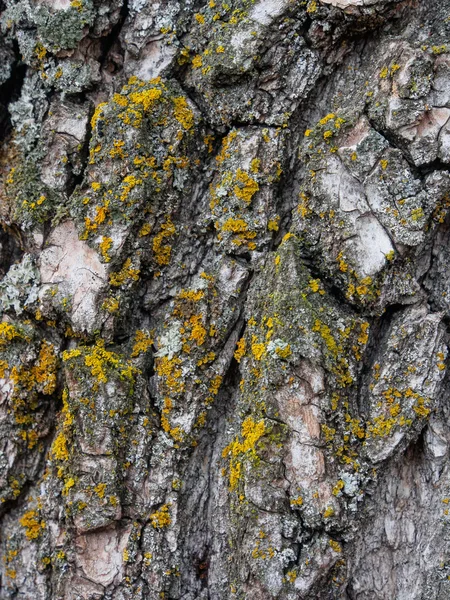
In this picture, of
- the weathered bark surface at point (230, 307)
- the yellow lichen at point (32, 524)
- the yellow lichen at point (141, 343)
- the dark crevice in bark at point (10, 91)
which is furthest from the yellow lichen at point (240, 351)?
the dark crevice in bark at point (10, 91)

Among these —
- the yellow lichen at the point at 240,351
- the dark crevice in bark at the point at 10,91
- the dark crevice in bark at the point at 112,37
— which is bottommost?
the yellow lichen at the point at 240,351

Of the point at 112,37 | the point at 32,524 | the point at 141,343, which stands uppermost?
the point at 112,37

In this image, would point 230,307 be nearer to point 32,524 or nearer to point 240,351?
point 240,351

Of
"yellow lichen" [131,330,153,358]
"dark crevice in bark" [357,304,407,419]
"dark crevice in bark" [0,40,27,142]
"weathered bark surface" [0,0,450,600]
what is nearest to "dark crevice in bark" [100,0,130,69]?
"weathered bark surface" [0,0,450,600]

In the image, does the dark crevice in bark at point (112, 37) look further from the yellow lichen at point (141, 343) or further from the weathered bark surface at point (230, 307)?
the yellow lichen at point (141, 343)

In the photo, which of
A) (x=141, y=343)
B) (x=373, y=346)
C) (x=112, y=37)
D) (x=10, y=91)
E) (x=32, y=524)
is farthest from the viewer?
(x=10, y=91)

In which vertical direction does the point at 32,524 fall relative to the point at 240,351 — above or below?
below

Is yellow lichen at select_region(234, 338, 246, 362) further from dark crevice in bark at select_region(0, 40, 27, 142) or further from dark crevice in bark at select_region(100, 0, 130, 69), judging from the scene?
dark crevice in bark at select_region(0, 40, 27, 142)

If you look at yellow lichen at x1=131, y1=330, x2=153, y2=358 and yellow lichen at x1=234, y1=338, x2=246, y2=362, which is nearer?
yellow lichen at x1=234, y1=338, x2=246, y2=362

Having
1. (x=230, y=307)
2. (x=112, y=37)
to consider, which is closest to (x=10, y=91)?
(x=112, y=37)
